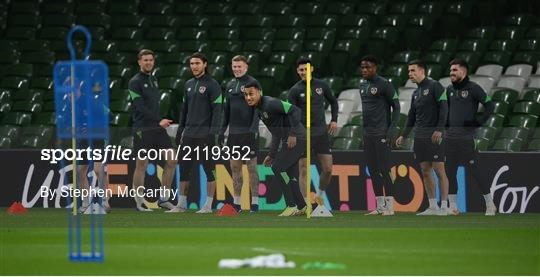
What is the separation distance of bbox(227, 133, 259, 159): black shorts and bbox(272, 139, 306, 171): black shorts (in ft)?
2.82

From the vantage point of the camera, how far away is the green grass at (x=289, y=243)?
11930 millimetres

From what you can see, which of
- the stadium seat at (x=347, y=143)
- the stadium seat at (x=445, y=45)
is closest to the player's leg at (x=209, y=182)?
the stadium seat at (x=347, y=143)

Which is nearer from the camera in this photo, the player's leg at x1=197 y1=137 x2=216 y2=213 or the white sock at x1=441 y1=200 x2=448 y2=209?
the white sock at x1=441 y1=200 x2=448 y2=209

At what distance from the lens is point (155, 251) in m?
13.4

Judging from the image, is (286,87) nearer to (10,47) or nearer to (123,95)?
(123,95)

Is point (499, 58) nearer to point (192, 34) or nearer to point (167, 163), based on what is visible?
point (192, 34)

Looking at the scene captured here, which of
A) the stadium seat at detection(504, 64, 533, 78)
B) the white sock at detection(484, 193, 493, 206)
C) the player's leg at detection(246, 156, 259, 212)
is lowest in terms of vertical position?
the white sock at detection(484, 193, 493, 206)

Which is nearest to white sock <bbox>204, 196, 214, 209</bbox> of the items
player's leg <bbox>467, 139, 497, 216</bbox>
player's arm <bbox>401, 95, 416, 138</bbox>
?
player's arm <bbox>401, 95, 416, 138</bbox>

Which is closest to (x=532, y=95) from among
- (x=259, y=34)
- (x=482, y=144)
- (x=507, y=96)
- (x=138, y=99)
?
(x=507, y=96)

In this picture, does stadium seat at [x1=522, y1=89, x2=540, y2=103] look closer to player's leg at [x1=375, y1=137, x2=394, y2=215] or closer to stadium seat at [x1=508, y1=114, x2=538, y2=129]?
stadium seat at [x1=508, y1=114, x2=538, y2=129]

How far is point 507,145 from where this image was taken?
18656 mm

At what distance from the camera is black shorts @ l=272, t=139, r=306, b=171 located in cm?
1798

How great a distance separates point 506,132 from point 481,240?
4655 millimetres

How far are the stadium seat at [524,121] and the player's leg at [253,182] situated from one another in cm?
433
